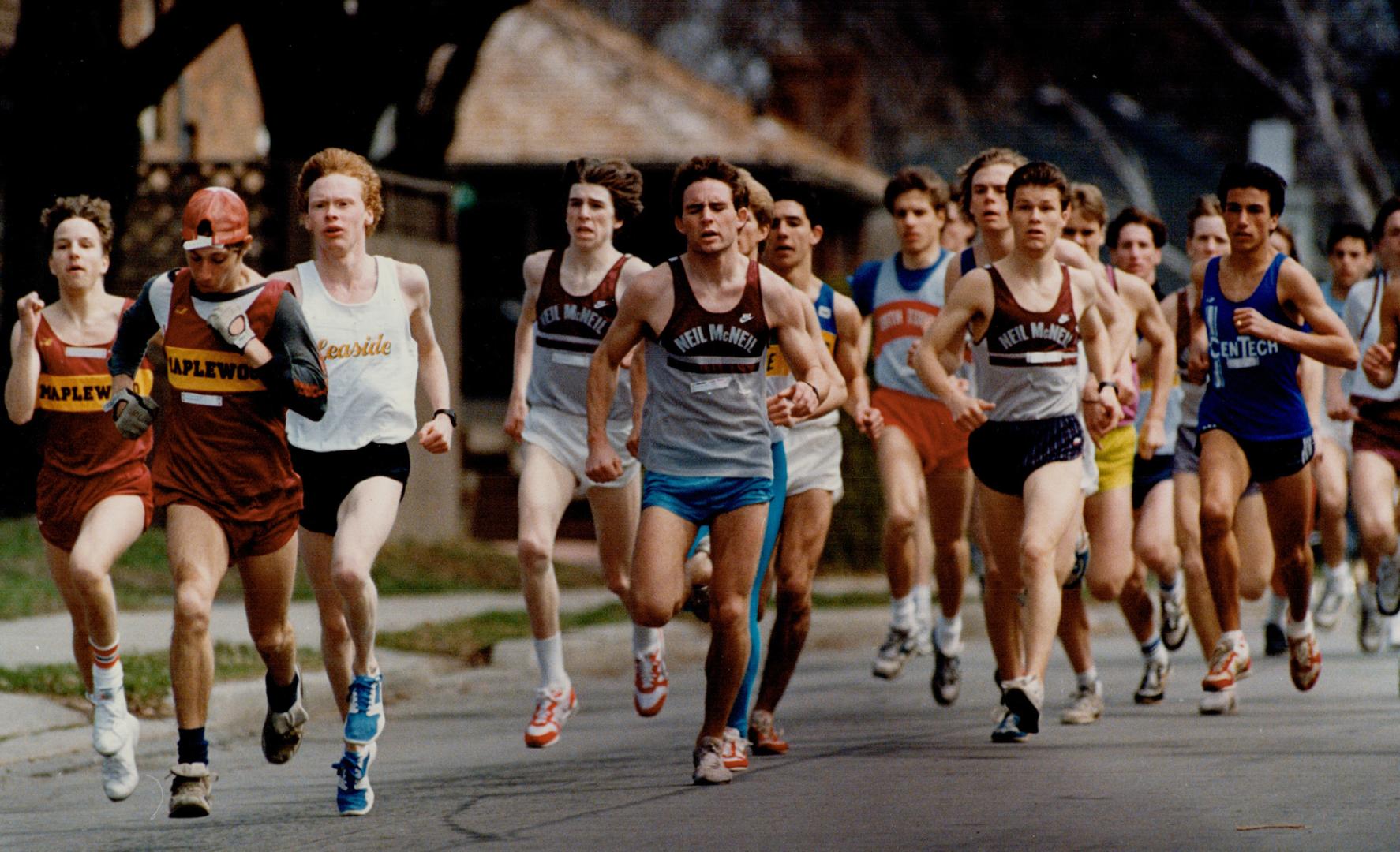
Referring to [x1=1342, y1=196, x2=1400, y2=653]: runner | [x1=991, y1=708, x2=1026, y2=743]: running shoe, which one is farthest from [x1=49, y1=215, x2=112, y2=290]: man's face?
[x1=1342, y1=196, x2=1400, y2=653]: runner

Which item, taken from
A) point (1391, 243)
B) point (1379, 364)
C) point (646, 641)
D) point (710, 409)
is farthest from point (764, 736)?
point (1391, 243)

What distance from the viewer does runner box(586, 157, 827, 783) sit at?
8.20 meters

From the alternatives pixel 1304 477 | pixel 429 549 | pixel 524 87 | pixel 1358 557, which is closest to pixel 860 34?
pixel 524 87

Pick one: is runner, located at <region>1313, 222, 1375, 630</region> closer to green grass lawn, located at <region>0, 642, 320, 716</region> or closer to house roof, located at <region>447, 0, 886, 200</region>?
green grass lawn, located at <region>0, 642, 320, 716</region>

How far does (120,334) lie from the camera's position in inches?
311

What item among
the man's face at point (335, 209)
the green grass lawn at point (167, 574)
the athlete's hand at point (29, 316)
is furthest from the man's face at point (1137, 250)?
the green grass lawn at point (167, 574)

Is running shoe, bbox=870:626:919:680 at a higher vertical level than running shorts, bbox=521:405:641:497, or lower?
lower

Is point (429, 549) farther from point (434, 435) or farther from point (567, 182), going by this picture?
point (434, 435)

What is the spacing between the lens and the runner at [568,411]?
933 centimetres

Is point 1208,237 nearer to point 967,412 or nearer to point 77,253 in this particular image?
point 967,412

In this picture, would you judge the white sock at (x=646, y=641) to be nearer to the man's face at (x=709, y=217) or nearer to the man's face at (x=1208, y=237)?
the man's face at (x=709, y=217)

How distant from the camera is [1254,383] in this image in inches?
398

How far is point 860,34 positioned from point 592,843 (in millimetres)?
42479

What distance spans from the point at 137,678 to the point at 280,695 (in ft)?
9.26
